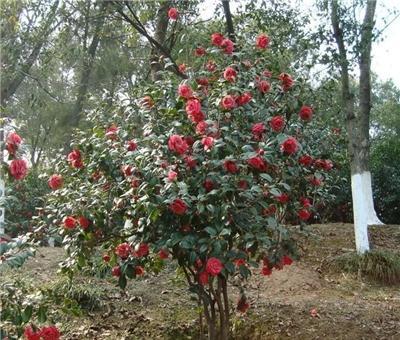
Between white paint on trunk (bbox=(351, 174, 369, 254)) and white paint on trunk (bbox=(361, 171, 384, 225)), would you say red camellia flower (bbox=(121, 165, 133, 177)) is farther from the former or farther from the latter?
white paint on trunk (bbox=(361, 171, 384, 225))

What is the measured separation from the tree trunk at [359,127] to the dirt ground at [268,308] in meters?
0.67

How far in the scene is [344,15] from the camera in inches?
248

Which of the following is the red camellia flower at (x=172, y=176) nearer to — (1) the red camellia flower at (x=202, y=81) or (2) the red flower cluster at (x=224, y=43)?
(1) the red camellia flower at (x=202, y=81)

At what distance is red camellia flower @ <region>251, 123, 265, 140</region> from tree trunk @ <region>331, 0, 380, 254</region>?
141 inches

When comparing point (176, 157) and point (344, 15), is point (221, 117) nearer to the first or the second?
point (176, 157)

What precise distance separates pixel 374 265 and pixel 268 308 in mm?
2033

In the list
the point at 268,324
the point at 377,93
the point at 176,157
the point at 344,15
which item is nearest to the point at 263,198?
the point at 176,157

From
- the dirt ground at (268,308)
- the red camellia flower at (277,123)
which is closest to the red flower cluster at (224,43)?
the red camellia flower at (277,123)

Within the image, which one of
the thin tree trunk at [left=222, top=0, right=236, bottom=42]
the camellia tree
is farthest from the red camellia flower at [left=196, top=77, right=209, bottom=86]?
the thin tree trunk at [left=222, top=0, right=236, bottom=42]

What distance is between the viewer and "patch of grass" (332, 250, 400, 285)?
18.7 ft

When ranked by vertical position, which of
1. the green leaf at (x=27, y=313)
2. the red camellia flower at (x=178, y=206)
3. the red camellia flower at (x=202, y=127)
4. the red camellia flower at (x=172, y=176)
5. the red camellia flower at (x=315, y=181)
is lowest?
the green leaf at (x=27, y=313)

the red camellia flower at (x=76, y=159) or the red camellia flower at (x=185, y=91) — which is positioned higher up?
the red camellia flower at (x=185, y=91)

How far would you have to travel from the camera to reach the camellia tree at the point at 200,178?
2.50 metres

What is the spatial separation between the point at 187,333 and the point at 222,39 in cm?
218
